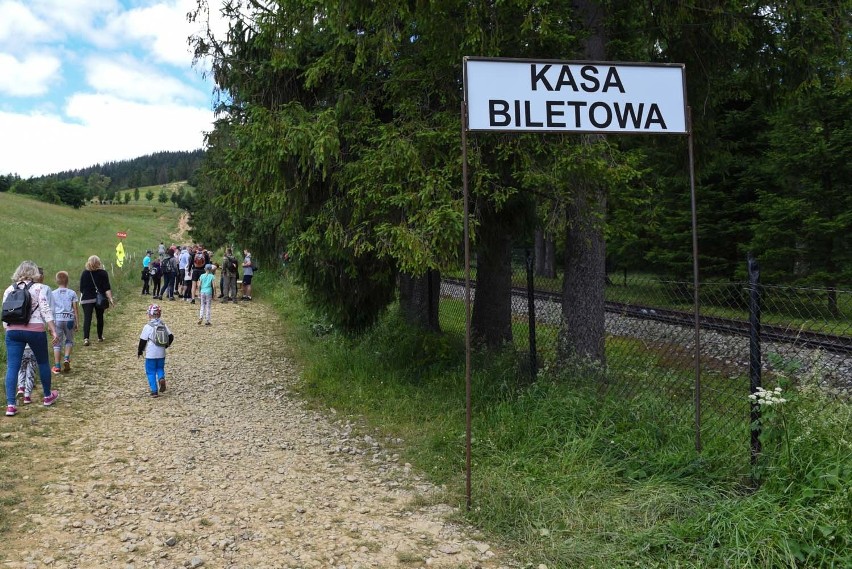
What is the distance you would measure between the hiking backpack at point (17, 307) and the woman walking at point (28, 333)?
0.03m

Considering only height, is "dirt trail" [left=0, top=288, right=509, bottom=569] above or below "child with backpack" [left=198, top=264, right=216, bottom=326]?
below

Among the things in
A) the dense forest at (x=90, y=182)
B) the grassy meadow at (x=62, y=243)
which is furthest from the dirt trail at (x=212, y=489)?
the dense forest at (x=90, y=182)

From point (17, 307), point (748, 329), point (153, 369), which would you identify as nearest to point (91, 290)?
point (153, 369)

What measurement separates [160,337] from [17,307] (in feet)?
6.54

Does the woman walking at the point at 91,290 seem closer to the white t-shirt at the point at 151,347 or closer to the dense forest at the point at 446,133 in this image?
the white t-shirt at the point at 151,347

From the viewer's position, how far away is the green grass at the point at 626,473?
3.67m

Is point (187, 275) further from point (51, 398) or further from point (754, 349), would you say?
point (754, 349)

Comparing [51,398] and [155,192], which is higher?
[155,192]

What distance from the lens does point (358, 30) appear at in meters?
8.18

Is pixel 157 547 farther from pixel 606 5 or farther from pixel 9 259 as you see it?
pixel 9 259

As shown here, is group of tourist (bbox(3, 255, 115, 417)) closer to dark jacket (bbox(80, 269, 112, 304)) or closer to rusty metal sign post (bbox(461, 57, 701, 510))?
dark jacket (bbox(80, 269, 112, 304))

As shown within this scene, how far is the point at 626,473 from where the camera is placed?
15.9 feet

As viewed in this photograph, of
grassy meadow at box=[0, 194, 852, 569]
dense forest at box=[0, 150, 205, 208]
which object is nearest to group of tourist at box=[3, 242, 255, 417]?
grassy meadow at box=[0, 194, 852, 569]

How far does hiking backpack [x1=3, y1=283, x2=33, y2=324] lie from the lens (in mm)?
7023
